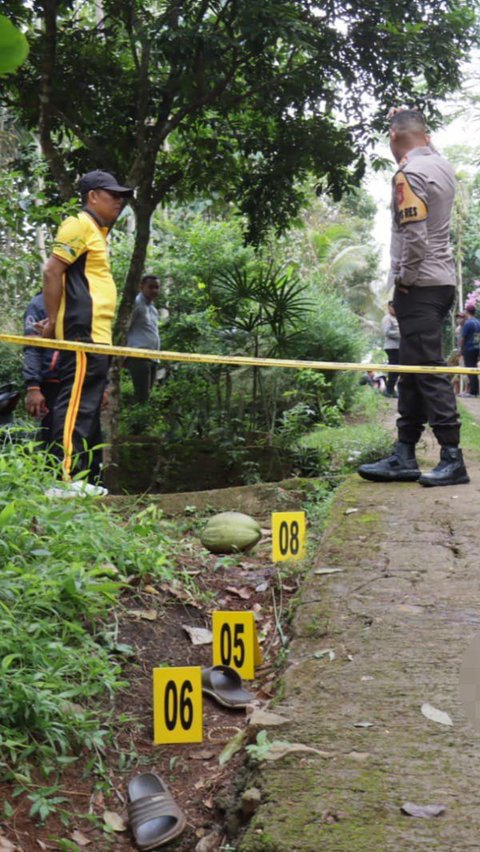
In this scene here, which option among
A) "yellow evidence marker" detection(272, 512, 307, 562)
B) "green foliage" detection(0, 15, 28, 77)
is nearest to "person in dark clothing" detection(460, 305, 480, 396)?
"yellow evidence marker" detection(272, 512, 307, 562)

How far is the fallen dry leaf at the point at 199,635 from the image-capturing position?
3.32m

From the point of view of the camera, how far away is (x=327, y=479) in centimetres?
603

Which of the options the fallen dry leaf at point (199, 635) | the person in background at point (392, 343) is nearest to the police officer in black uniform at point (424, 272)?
the fallen dry leaf at point (199, 635)

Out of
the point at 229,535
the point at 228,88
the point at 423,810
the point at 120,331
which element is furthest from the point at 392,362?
the point at 423,810

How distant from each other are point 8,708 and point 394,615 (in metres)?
1.29

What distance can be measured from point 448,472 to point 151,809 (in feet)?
10.9

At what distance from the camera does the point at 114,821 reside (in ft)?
7.47

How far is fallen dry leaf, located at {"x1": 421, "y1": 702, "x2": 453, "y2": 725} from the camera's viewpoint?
228cm

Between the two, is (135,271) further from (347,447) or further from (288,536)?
(288,536)

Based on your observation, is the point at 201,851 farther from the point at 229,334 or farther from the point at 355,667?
the point at 229,334

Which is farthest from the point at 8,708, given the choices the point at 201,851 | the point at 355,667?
the point at 355,667

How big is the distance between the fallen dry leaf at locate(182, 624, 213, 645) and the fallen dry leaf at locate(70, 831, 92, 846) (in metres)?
1.16

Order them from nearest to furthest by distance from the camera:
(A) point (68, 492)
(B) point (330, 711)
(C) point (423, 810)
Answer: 1. (C) point (423, 810)
2. (B) point (330, 711)
3. (A) point (68, 492)

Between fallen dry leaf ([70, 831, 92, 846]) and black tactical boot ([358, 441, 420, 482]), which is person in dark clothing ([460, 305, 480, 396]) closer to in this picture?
black tactical boot ([358, 441, 420, 482])
